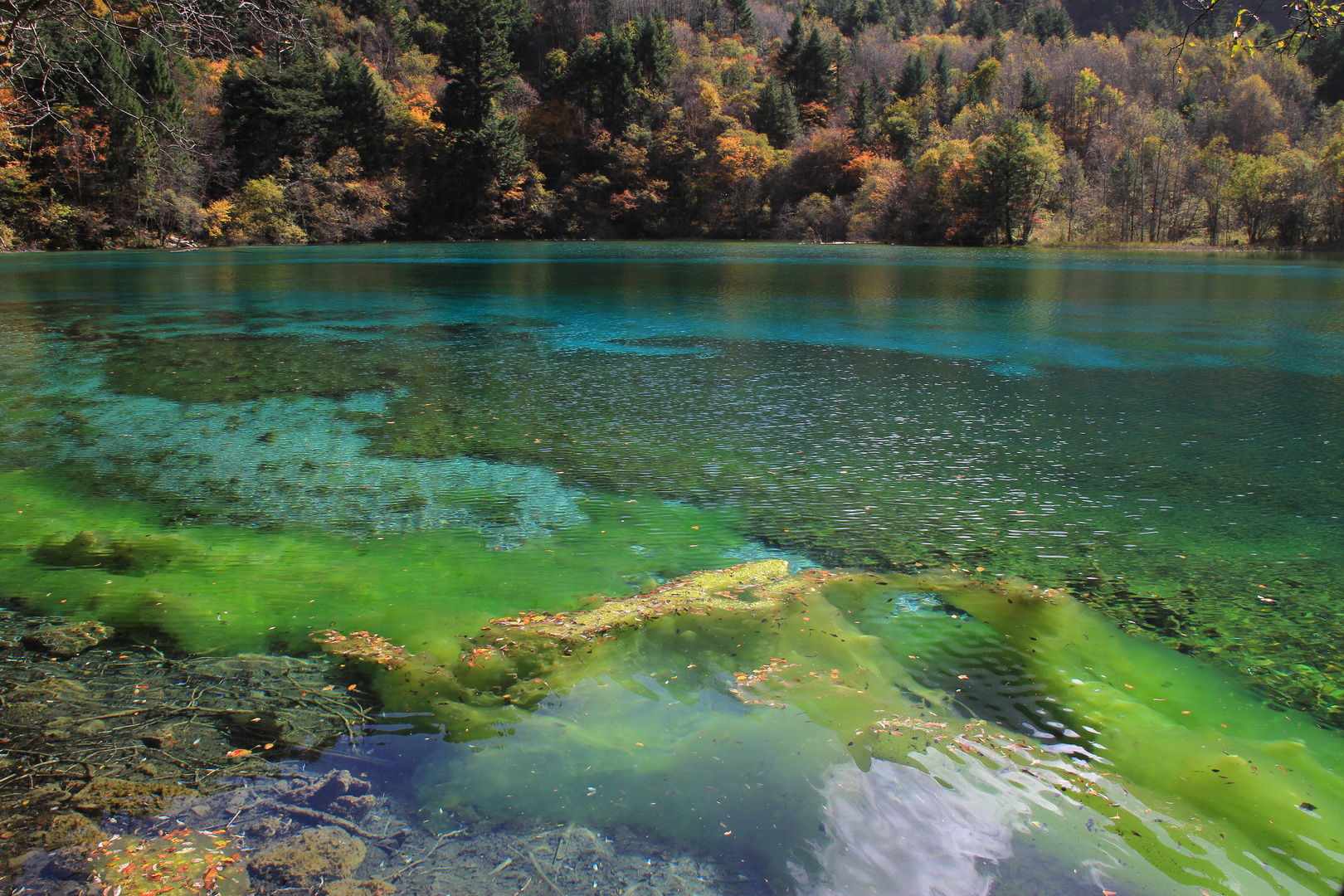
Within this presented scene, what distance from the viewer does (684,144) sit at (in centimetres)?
7269

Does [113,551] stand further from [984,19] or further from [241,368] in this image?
[984,19]

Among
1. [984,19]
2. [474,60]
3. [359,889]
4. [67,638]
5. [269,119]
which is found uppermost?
[984,19]

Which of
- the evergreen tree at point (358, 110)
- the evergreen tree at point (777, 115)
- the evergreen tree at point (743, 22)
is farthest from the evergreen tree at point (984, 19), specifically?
the evergreen tree at point (358, 110)

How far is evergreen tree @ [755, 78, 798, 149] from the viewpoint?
76500mm

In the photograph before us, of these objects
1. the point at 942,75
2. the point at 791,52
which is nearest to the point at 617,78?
the point at 791,52

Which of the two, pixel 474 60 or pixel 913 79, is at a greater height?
pixel 913 79

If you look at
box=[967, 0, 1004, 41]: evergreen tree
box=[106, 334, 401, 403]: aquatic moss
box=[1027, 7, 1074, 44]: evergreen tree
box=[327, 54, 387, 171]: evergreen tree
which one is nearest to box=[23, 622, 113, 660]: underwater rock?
box=[106, 334, 401, 403]: aquatic moss

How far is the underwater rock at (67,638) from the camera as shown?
455 centimetres

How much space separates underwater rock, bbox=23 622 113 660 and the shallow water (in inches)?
6.0

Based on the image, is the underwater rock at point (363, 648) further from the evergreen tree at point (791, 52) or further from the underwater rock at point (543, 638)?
the evergreen tree at point (791, 52)

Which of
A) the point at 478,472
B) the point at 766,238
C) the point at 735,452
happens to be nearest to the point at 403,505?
the point at 478,472

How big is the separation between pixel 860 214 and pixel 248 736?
221 ft

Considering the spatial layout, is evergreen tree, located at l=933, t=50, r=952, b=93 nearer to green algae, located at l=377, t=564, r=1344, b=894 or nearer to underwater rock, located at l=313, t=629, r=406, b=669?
green algae, located at l=377, t=564, r=1344, b=894

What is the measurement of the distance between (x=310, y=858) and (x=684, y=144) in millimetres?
75273
